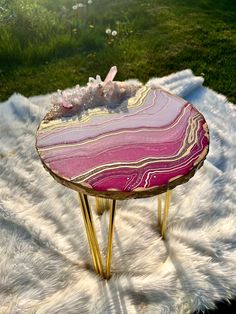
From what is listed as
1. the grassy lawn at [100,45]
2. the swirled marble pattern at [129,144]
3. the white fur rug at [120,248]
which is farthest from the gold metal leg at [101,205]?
the grassy lawn at [100,45]

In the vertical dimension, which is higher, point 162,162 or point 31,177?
point 162,162

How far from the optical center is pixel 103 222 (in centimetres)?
250

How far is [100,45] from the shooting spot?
14.1 ft

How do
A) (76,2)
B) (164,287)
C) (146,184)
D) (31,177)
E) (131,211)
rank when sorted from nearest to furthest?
(146,184) < (164,287) < (131,211) < (31,177) < (76,2)

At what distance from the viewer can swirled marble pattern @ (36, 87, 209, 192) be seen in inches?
72.4

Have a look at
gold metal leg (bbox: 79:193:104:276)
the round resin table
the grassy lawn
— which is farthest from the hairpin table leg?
the grassy lawn

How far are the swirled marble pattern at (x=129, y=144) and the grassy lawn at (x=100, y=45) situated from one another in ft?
5.44

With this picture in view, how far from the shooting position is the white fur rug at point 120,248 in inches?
83.3

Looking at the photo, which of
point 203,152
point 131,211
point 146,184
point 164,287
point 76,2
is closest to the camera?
point 146,184

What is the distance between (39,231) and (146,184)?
87cm

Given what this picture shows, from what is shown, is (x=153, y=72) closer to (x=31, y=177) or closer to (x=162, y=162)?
(x=31, y=177)

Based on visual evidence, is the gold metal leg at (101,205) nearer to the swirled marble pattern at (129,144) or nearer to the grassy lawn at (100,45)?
the swirled marble pattern at (129,144)

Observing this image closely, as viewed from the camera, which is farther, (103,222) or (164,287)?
(103,222)

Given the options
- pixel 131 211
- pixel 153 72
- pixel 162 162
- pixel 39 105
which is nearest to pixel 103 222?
pixel 131 211
